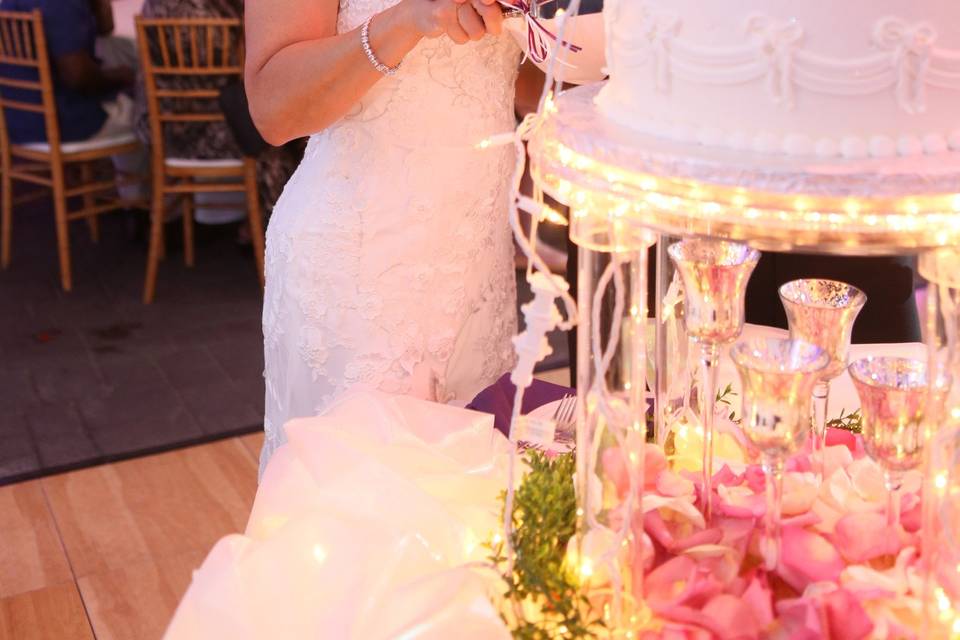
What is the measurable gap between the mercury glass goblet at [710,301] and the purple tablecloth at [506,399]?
34 cm

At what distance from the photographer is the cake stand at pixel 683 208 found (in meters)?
0.79

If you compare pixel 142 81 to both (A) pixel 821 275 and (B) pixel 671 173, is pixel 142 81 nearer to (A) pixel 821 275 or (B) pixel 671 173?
(A) pixel 821 275

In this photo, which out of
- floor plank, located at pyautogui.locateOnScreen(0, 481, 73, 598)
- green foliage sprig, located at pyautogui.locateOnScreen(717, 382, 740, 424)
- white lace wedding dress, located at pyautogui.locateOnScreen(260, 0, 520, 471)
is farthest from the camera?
floor plank, located at pyautogui.locateOnScreen(0, 481, 73, 598)

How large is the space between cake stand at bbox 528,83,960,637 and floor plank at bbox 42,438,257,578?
2.07 m

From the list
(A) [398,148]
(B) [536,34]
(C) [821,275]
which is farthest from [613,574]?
(C) [821,275]

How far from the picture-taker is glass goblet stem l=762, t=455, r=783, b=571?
0.97 metres

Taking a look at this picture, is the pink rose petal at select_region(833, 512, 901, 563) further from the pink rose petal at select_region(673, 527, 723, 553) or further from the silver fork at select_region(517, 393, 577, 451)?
the silver fork at select_region(517, 393, 577, 451)

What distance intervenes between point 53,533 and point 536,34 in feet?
7.29

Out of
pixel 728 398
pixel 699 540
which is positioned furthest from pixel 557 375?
pixel 699 540

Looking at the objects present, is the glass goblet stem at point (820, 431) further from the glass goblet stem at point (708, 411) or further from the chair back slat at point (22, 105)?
the chair back slat at point (22, 105)

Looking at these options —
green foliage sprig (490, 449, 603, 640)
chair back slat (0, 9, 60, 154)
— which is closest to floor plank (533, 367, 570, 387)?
chair back slat (0, 9, 60, 154)

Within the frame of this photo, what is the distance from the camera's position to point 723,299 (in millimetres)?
1109

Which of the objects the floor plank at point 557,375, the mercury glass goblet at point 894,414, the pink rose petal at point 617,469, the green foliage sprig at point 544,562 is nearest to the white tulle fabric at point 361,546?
the green foliage sprig at point 544,562

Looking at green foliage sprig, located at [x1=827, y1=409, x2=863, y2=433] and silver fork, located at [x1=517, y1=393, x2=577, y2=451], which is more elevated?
silver fork, located at [x1=517, y1=393, x2=577, y2=451]
